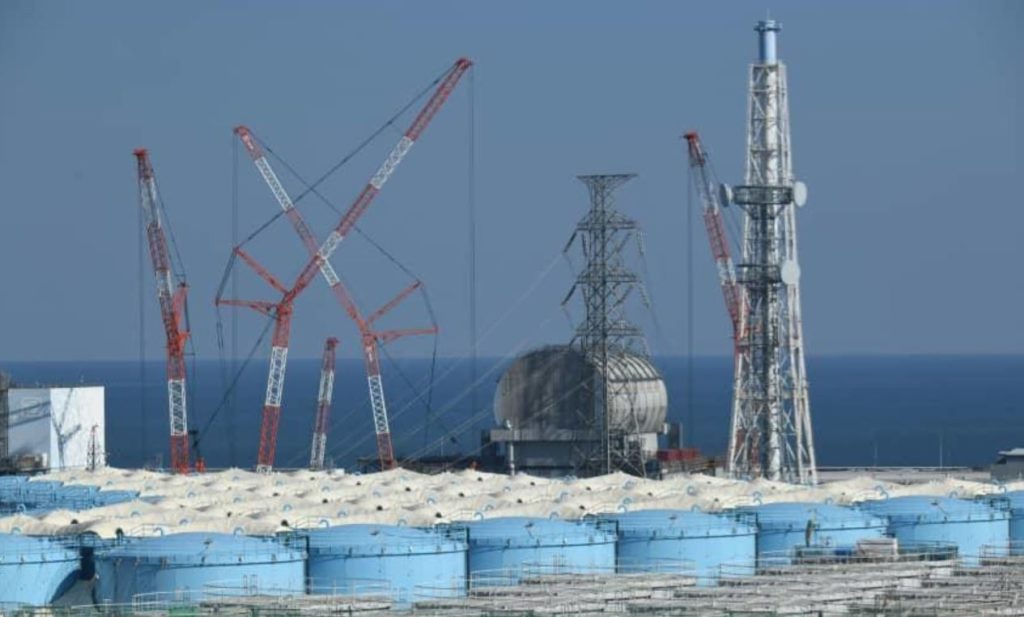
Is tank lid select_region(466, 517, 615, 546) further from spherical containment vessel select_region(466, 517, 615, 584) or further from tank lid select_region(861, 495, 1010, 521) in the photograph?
tank lid select_region(861, 495, 1010, 521)

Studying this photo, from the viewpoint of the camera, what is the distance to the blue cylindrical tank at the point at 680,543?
61.1 m

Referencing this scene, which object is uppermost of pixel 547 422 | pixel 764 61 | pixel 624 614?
pixel 764 61

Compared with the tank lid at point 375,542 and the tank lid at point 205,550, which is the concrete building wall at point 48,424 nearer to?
the tank lid at point 375,542

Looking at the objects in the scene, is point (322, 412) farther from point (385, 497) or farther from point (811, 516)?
point (811, 516)

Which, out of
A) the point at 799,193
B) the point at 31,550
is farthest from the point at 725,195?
the point at 31,550

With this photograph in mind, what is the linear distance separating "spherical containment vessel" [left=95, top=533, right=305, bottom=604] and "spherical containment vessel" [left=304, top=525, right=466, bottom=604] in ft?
2.49

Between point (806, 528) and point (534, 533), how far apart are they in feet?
27.3

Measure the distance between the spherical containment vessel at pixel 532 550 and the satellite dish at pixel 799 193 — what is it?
85.6 feet

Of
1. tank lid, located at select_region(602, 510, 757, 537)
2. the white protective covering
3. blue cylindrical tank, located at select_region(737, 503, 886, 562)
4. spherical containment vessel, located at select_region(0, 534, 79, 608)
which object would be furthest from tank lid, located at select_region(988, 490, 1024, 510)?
spherical containment vessel, located at select_region(0, 534, 79, 608)

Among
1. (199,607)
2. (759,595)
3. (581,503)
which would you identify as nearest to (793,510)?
(581,503)

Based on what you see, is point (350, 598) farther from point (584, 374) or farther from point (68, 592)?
point (584, 374)

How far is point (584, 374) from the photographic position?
91.8 meters

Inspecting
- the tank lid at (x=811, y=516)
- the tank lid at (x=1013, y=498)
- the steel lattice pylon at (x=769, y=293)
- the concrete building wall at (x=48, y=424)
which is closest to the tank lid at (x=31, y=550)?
the tank lid at (x=811, y=516)

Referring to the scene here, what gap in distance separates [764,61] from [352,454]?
9106 centimetres
